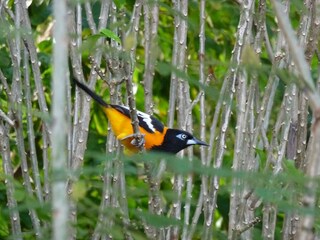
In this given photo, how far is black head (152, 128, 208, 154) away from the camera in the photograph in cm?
378

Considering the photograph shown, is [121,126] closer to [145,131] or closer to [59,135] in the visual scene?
[145,131]

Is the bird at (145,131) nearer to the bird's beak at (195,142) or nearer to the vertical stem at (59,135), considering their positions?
the bird's beak at (195,142)

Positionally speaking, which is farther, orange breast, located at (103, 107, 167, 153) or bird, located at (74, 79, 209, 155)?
orange breast, located at (103, 107, 167, 153)

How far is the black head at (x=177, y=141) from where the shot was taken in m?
3.78

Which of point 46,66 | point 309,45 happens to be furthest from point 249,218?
point 46,66

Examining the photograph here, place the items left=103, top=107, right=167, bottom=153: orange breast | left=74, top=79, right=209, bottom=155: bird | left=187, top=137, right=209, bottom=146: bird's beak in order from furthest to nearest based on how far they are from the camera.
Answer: left=103, top=107, right=167, bottom=153: orange breast
left=74, top=79, right=209, bottom=155: bird
left=187, top=137, right=209, bottom=146: bird's beak

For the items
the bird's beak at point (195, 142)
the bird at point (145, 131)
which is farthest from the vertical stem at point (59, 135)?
the bird's beak at point (195, 142)

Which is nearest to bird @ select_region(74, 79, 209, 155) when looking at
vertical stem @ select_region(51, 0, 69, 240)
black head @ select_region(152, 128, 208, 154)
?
black head @ select_region(152, 128, 208, 154)

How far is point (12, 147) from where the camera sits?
449 centimetres

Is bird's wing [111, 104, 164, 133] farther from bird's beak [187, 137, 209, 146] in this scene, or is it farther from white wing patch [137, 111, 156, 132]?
bird's beak [187, 137, 209, 146]

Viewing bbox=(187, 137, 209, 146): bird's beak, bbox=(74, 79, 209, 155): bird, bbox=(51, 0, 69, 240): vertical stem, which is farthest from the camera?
bbox=(74, 79, 209, 155): bird

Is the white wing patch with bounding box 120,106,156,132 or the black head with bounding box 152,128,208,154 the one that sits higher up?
the white wing patch with bounding box 120,106,156,132

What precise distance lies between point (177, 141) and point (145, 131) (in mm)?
421

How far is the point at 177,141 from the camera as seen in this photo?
13.2ft
